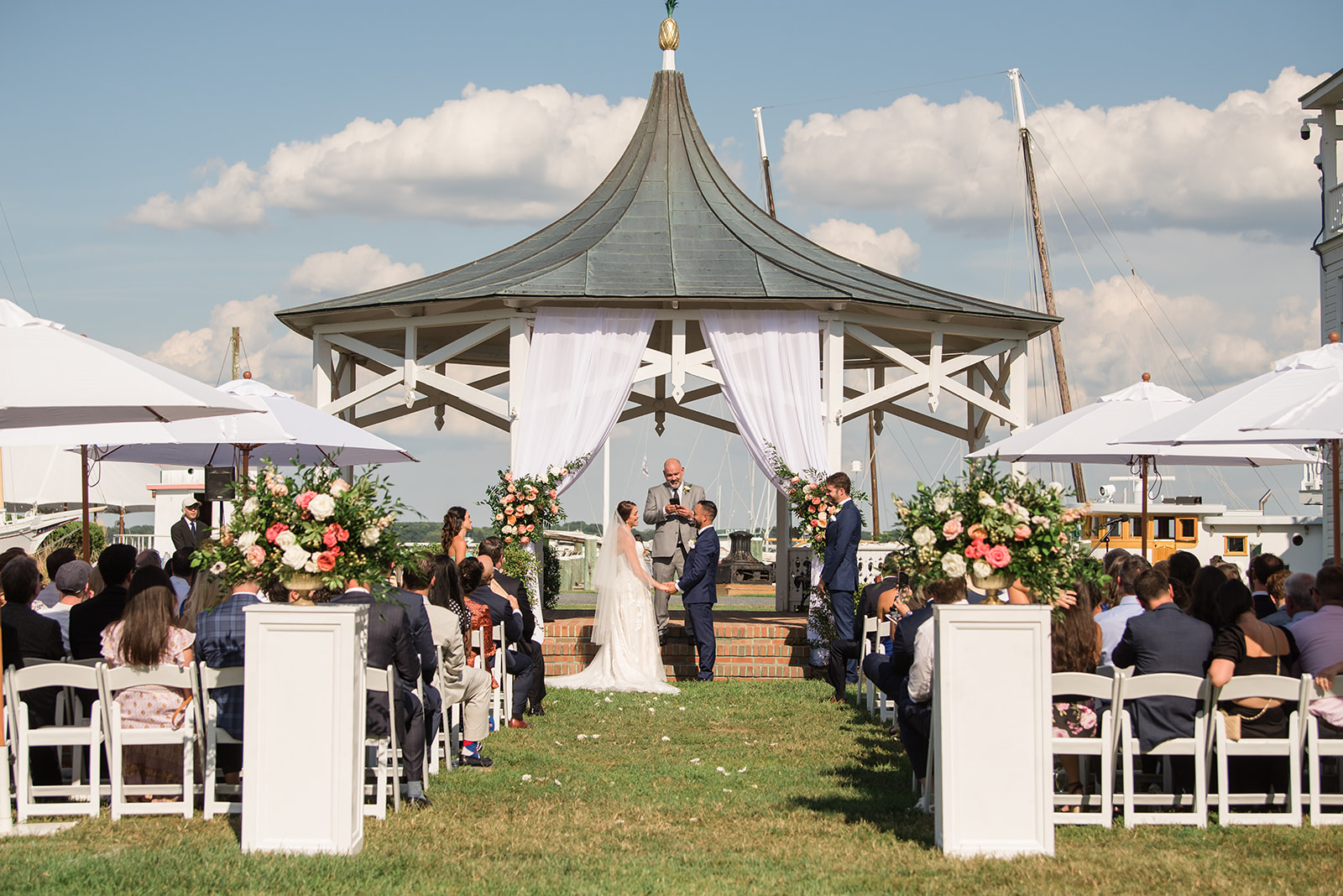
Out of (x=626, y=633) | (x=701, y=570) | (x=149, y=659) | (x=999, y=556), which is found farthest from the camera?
(x=701, y=570)

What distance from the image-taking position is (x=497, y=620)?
9508 mm

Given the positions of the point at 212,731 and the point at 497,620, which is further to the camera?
the point at 497,620

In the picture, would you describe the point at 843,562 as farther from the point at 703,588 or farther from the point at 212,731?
the point at 212,731

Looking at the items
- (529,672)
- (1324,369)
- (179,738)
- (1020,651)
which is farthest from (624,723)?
(1324,369)

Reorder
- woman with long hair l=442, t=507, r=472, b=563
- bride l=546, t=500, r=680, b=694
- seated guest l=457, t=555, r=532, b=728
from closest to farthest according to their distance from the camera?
seated guest l=457, t=555, r=532, b=728 < woman with long hair l=442, t=507, r=472, b=563 < bride l=546, t=500, r=680, b=694

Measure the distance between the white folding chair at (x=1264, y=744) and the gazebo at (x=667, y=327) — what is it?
7483 mm

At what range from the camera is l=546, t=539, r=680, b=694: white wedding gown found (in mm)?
12188

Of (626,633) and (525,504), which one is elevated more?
(525,504)

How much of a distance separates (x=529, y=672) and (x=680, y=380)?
4443mm

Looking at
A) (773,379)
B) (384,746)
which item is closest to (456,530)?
(384,746)

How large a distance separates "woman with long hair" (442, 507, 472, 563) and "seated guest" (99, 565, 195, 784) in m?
3.19

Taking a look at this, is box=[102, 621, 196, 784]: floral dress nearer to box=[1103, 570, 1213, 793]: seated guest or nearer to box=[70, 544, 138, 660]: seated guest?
box=[70, 544, 138, 660]: seated guest

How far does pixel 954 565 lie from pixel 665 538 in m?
7.75

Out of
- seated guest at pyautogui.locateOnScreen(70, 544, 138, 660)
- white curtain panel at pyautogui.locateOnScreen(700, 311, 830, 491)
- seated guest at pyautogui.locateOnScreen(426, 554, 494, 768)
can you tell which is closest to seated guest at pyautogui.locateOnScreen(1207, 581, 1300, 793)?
seated guest at pyautogui.locateOnScreen(426, 554, 494, 768)
